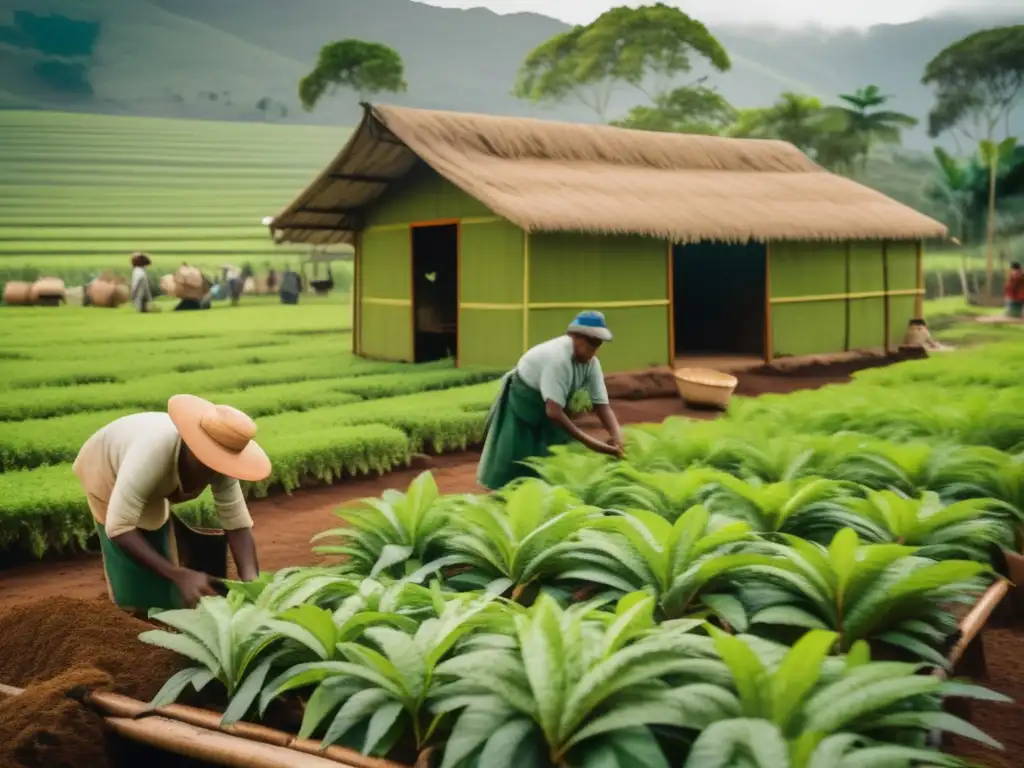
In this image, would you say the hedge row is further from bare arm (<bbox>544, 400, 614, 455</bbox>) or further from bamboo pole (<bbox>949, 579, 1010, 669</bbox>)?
bamboo pole (<bbox>949, 579, 1010, 669</bbox>)

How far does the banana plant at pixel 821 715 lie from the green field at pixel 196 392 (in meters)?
4.49

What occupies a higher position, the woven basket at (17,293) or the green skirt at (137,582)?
the woven basket at (17,293)

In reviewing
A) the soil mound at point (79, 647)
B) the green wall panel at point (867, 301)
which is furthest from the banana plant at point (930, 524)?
the green wall panel at point (867, 301)

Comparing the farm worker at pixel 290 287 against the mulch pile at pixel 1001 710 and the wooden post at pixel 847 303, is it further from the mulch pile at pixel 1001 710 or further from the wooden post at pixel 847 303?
the mulch pile at pixel 1001 710

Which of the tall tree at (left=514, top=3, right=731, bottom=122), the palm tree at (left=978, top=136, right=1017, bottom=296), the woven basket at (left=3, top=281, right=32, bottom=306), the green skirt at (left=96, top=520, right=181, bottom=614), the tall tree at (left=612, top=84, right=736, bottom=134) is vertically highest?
the tall tree at (left=514, top=3, right=731, bottom=122)

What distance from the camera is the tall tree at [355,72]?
21656 mm

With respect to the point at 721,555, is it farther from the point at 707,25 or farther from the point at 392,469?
the point at 707,25

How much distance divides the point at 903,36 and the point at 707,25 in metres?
5.37

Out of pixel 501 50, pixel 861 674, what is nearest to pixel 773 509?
pixel 861 674

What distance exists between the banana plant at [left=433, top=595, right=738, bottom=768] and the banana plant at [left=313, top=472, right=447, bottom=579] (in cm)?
110

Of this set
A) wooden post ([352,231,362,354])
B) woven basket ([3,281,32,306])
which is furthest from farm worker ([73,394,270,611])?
wooden post ([352,231,362,354])

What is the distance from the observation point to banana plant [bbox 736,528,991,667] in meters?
2.65

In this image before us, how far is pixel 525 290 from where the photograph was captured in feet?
34.6

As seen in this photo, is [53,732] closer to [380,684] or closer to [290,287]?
[380,684]
